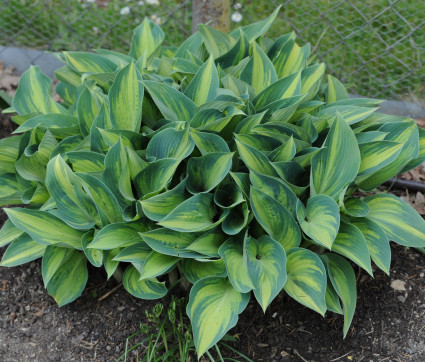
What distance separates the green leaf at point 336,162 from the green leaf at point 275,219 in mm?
116

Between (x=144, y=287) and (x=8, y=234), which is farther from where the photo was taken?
(x=8, y=234)

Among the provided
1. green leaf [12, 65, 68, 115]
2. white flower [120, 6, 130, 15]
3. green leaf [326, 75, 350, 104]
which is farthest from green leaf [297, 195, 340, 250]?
white flower [120, 6, 130, 15]

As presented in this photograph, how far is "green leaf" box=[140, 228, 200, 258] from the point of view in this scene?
1.53 metres

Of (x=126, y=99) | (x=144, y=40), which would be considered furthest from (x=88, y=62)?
(x=126, y=99)

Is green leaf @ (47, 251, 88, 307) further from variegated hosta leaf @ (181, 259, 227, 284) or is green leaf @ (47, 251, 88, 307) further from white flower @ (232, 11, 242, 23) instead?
white flower @ (232, 11, 242, 23)

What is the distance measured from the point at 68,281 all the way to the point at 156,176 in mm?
520

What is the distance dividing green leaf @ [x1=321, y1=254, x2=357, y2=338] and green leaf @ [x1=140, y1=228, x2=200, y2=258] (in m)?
0.41

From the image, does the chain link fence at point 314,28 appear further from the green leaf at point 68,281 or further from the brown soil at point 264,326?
the green leaf at point 68,281

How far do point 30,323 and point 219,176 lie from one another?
888 mm

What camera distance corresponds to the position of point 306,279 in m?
1.49

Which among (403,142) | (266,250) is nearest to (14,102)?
(266,250)

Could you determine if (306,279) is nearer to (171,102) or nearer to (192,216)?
(192,216)

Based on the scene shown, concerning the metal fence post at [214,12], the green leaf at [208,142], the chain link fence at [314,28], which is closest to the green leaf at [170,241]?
the green leaf at [208,142]

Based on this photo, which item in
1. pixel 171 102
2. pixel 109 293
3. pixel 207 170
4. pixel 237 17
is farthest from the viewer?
pixel 237 17
